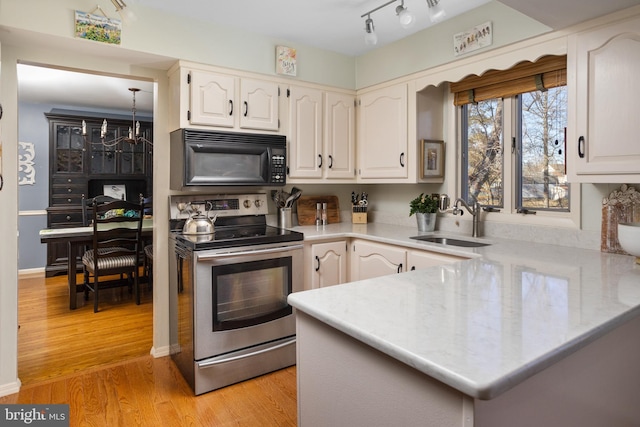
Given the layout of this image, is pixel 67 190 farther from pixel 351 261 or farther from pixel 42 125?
pixel 351 261

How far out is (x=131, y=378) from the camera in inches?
100.0

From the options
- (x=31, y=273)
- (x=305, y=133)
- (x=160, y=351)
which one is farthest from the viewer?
(x=31, y=273)

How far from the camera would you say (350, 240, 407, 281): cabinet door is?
262cm

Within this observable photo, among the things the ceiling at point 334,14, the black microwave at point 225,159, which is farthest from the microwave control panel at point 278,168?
the ceiling at point 334,14

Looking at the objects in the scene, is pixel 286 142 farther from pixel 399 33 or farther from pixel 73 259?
pixel 73 259

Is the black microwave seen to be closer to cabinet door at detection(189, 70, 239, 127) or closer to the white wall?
cabinet door at detection(189, 70, 239, 127)

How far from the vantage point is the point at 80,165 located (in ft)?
18.3

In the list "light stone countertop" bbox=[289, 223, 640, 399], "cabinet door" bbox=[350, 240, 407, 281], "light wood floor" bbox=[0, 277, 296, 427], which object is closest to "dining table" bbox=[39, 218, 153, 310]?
"light wood floor" bbox=[0, 277, 296, 427]

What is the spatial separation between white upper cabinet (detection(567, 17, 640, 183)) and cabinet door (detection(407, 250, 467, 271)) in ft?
2.46

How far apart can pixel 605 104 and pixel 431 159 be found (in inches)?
48.7

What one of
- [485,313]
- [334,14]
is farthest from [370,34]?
[485,313]

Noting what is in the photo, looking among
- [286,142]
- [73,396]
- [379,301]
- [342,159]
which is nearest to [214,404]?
[73,396]

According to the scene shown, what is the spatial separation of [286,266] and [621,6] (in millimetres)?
2193

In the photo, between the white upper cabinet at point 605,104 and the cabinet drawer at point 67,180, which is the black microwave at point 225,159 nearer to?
the white upper cabinet at point 605,104
